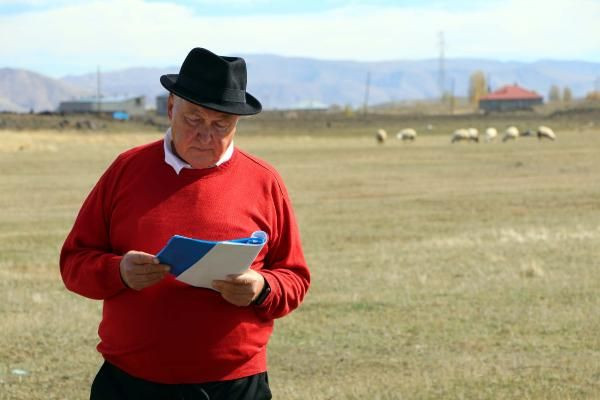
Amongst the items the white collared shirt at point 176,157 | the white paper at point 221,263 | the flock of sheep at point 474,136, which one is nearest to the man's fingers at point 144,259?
the white paper at point 221,263

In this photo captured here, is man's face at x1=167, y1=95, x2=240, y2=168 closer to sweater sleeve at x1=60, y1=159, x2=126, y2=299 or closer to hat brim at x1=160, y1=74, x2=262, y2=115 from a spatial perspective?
hat brim at x1=160, y1=74, x2=262, y2=115

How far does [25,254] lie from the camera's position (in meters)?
15.8

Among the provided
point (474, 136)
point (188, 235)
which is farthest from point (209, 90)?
point (474, 136)

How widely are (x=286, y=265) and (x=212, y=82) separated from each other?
2.33 ft

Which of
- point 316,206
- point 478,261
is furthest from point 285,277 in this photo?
point 316,206

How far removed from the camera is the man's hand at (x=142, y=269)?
156 inches

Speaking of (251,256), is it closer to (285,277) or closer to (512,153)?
(285,277)

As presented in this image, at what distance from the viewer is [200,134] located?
166 inches

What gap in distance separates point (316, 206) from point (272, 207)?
1983 cm

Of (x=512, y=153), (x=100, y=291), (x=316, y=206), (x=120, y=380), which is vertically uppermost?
(x=100, y=291)

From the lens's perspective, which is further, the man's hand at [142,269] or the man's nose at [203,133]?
the man's nose at [203,133]

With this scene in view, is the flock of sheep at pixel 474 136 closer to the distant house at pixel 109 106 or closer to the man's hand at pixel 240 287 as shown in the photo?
the man's hand at pixel 240 287

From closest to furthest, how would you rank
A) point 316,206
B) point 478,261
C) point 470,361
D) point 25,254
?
point 470,361 → point 478,261 → point 25,254 → point 316,206

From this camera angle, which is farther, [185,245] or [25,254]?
[25,254]
